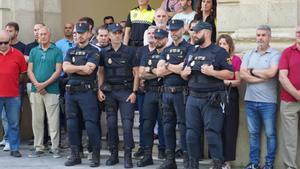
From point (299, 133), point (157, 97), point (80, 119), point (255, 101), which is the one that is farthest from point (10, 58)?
point (299, 133)

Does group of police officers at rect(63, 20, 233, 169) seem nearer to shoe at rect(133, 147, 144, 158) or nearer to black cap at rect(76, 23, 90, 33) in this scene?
black cap at rect(76, 23, 90, 33)

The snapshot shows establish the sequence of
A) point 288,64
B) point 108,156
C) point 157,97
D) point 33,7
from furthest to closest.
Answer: point 33,7 → point 108,156 → point 157,97 → point 288,64

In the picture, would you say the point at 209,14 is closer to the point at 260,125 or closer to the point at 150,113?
the point at 150,113

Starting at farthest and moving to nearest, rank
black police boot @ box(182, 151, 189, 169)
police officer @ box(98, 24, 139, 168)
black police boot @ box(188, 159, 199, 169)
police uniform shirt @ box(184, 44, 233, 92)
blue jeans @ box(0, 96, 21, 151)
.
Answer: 1. blue jeans @ box(0, 96, 21, 151)
2. police officer @ box(98, 24, 139, 168)
3. black police boot @ box(182, 151, 189, 169)
4. black police boot @ box(188, 159, 199, 169)
5. police uniform shirt @ box(184, 44, 233, 92)

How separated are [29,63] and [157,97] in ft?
7.68

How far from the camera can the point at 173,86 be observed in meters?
7.96

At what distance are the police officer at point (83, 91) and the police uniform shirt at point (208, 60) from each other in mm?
1572

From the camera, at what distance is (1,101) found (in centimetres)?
940

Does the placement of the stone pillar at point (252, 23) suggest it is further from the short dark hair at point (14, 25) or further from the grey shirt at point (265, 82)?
the short dark hair at point (14, 25)

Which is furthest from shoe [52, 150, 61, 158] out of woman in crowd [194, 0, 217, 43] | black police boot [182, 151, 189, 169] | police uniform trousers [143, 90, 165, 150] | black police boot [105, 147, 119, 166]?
woman in crowd [194, 0, 217, 43]

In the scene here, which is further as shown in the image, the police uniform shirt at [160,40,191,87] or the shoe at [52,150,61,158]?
the shoe at [52,150,61,158]

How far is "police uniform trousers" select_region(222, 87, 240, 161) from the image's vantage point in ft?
26.6

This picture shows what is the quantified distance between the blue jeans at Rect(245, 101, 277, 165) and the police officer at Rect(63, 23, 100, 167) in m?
2.16

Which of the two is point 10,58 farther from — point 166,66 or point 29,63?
point 166,66
